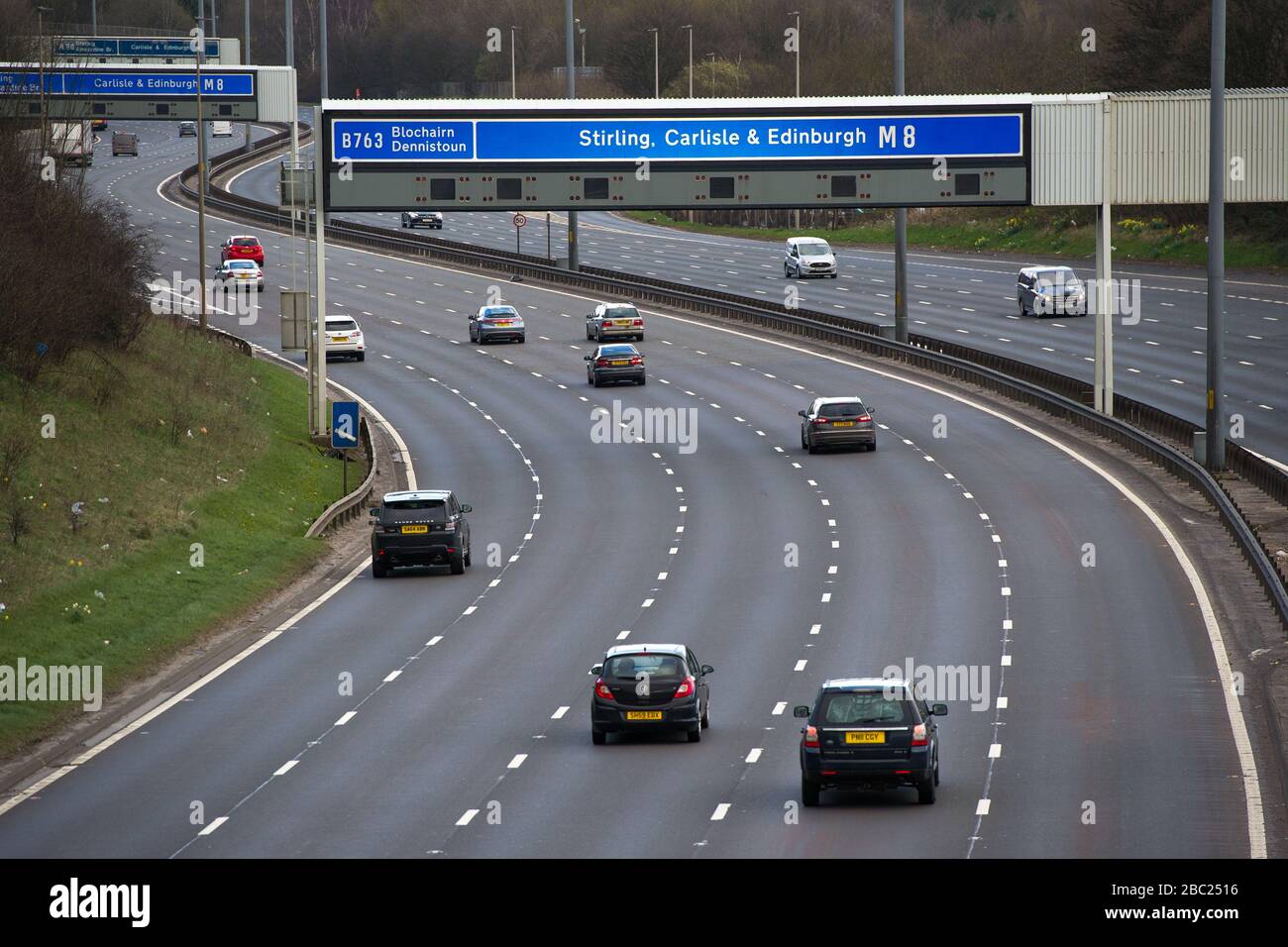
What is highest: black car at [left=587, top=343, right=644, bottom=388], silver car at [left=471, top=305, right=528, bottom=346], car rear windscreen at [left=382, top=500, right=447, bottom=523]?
silver car at [left=471, top=305, right=528, bottom=346]

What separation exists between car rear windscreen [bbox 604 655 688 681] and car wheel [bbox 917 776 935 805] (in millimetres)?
4747

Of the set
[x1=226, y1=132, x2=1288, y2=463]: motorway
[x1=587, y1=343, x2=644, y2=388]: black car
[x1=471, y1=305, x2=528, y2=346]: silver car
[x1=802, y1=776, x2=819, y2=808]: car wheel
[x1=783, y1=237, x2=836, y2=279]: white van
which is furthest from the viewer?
[x1=783, y1=237, x2=836, y2=279]: white van

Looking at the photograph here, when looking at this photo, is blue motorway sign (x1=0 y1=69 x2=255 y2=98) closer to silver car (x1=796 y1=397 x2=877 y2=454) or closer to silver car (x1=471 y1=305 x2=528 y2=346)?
silver car (x1=471 y1=305 x2=528 y2=346)

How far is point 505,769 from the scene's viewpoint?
26.4 meters

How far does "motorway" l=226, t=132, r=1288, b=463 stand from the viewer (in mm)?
61719

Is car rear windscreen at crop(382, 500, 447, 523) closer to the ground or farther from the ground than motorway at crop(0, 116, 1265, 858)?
farther from the ground

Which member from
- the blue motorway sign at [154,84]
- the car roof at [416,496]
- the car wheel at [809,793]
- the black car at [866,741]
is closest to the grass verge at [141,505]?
the car roof at [416,496]

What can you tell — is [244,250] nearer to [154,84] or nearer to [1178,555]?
[154,84]

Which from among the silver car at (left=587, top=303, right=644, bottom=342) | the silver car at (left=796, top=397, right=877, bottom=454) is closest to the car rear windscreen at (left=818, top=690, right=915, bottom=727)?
the silver car at (left=796, top=397, right=877, bottom=454)

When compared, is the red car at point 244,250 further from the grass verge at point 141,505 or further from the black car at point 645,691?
the black car at point 645,691

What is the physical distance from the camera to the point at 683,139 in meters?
54.9

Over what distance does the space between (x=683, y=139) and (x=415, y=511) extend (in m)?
17.6

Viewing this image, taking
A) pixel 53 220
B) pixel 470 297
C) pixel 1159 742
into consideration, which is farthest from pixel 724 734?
pixel 470 297
